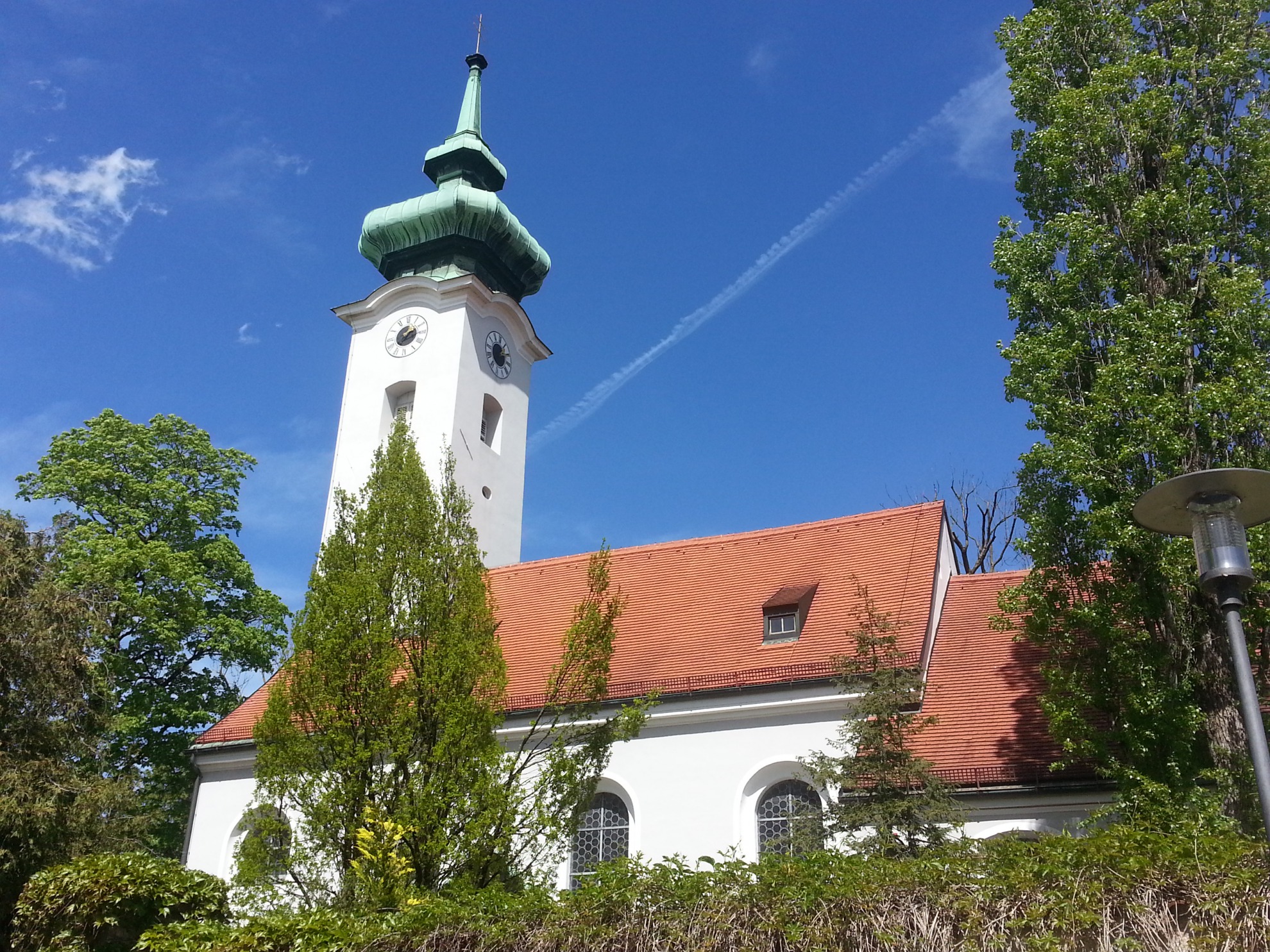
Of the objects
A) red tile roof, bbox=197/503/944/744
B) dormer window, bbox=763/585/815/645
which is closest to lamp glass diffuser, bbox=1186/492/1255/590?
red tile roof, bbox=197/503/944/744

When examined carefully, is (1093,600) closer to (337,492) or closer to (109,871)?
(337,492)

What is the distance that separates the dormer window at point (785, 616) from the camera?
1775 cm

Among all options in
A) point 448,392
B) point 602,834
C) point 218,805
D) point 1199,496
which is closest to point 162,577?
point 218,805

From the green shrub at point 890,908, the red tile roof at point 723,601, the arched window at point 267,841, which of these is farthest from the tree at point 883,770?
the arched window at point 267,841

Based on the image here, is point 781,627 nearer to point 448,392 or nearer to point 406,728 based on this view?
point 406,728

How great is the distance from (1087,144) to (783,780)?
912 centimetres

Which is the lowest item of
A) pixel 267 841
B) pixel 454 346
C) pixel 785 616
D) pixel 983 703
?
pixel 267 841

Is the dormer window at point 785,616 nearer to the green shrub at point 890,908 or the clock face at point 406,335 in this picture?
the green shrub at point 890,908

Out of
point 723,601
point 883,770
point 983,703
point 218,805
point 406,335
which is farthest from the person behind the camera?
point 406,335

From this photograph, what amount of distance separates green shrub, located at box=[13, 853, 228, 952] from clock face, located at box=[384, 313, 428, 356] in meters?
16.2

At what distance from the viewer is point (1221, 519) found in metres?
6.83

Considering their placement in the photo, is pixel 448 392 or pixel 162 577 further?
pixel 448 392

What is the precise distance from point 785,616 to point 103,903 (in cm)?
1009

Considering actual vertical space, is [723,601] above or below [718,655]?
above
